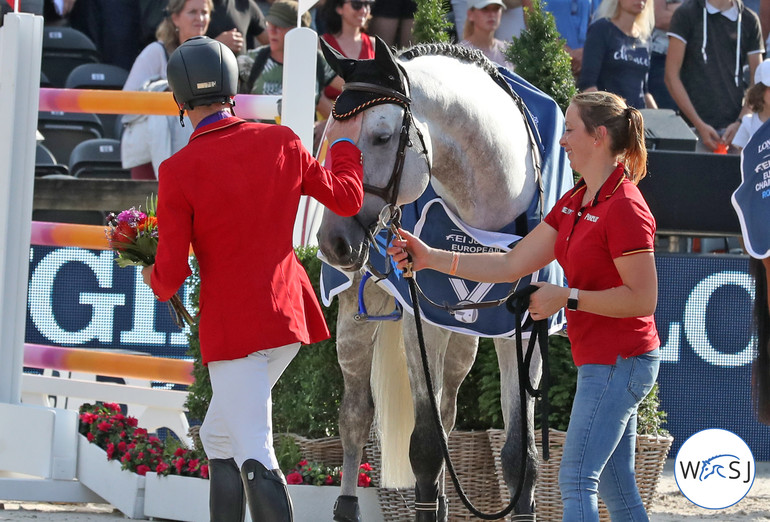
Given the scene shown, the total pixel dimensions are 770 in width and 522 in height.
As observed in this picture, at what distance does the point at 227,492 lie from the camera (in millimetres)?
3260

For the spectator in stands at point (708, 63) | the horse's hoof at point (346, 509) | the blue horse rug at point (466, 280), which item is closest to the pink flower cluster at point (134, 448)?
the horse's hoof at point (346, 509)

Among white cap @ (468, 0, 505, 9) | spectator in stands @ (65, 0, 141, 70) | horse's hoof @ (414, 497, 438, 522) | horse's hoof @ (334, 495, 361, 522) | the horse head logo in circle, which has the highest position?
spectator in stands @ (65, 0, 141, 70)

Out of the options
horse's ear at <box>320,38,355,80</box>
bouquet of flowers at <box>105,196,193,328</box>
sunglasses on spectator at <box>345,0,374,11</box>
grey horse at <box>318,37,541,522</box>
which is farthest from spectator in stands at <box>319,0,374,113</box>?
bouquet of flowers at <box>105,196,193,328</box>

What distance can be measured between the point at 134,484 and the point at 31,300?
1.74 metres

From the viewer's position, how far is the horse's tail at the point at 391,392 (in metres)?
4.88

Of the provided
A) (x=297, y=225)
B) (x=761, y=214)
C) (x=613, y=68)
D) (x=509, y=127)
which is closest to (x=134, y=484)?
(x=297, y=225)

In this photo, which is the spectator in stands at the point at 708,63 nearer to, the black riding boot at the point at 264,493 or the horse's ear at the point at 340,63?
the horse's ear at the point at 340,63

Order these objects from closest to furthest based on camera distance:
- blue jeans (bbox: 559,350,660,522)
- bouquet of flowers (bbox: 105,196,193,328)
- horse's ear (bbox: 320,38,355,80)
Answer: blue jeans (bbox: 559,350,660,522)
bouquet of flowers (bbox: 105,196,193,328)
horse's ear (bbox: 320,38,355,80)

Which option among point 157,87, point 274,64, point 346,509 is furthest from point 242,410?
point 274,64

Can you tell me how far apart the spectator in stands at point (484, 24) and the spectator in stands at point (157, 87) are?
5.94 ft

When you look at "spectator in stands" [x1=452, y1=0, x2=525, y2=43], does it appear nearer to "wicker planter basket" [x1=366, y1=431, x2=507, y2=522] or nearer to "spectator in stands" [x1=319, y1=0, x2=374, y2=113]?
"spectator in stands" [x1=319, y1=0, x2=374, y2=113]

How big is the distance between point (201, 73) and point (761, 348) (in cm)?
392

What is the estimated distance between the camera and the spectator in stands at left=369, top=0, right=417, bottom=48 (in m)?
8.52

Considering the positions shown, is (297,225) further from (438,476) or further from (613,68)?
(613,68)
